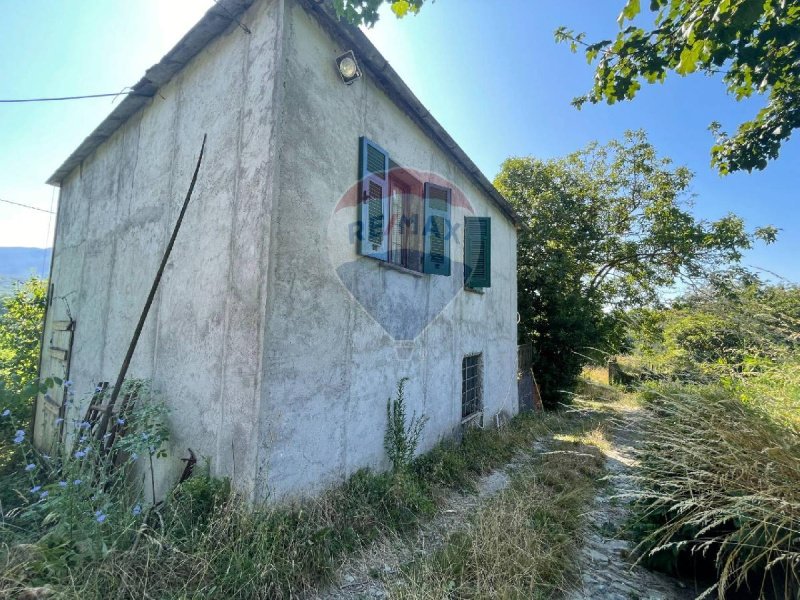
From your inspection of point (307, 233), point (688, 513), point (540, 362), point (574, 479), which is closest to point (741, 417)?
point (688, 513)

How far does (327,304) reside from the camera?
348 centimetres

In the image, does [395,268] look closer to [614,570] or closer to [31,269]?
[614,570]

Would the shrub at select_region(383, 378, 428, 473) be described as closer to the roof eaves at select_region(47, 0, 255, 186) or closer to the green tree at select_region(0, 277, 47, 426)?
the roof eaves at select_region(47, 0, 255, 186)

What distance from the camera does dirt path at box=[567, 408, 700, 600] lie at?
9.09 feet

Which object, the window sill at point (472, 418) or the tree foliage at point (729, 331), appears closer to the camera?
the tree foliage at point (729, 331)

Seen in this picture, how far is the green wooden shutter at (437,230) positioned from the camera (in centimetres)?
513

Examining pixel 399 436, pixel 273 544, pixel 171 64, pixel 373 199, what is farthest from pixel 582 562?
pixel 171 64

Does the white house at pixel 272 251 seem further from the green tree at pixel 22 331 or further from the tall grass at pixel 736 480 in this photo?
the tall grass at pixel 736 480


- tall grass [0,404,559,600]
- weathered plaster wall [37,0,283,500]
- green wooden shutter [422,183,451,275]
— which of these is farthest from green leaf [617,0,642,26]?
tall grass [0,404,559,600]

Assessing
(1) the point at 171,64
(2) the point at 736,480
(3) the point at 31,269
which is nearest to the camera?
(2) the point at 736,480

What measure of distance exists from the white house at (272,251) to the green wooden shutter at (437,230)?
3 centimetres

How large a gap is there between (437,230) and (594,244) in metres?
11.0

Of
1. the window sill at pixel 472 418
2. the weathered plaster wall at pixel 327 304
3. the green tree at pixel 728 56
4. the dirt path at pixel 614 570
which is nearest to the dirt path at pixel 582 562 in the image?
the dirt path at pixel 614 570

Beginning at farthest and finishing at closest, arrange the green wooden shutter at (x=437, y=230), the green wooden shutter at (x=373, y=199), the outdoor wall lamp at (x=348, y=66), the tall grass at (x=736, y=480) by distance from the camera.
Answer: the green wooden shutter at (x=437, y=230) → the green wooden shutter at (x=373, y=199) → the outdoor wall lamp at (x=348, y=66) → the tall grass at (x=736, y=480)
